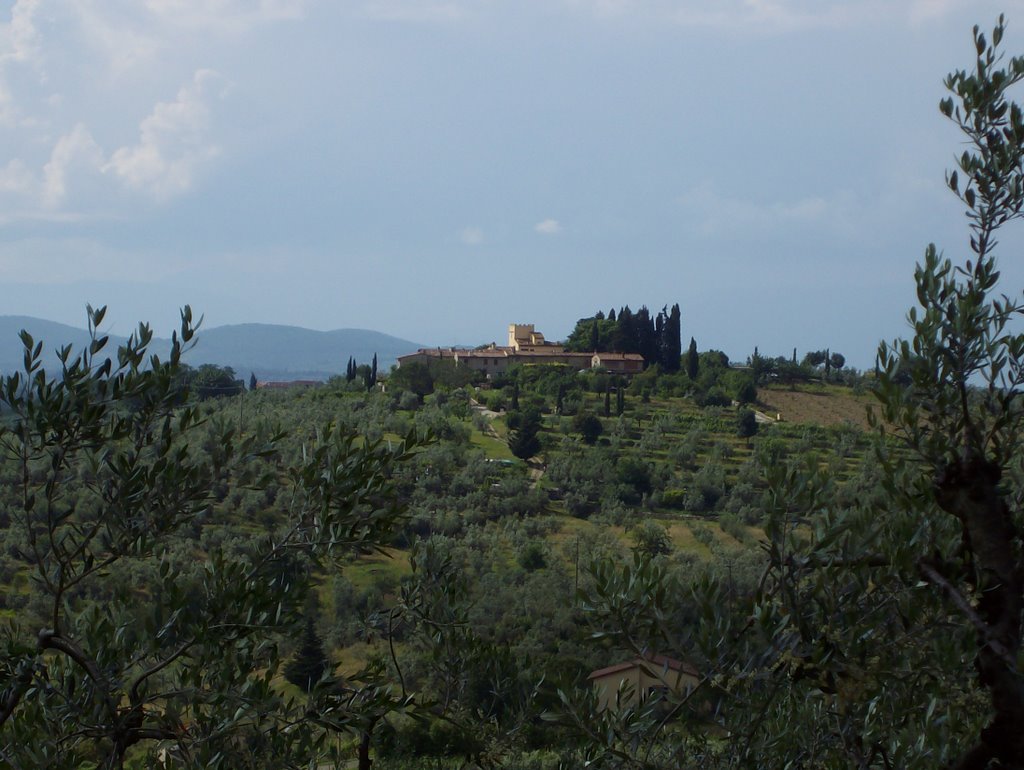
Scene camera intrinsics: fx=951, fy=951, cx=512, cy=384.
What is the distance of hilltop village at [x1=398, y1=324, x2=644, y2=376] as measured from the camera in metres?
61.5

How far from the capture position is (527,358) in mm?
64938

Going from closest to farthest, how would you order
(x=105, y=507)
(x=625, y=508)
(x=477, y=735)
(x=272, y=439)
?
(x=105, y=507) < (x=272, y=439) < (x=477, y=735) < (x=625, y=508)

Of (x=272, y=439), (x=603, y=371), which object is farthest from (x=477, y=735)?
(x=603, y=371)

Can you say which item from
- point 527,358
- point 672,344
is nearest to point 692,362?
point 672,344

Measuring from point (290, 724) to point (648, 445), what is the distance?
1784 inches

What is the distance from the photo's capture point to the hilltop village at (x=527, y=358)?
202 ft

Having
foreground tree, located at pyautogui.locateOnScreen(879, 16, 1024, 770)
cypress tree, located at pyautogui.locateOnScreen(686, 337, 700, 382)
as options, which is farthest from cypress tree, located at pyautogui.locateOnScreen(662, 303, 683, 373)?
foreground tree, located at pyautogui.locateOnScreen(879, 16, 1024, 770)

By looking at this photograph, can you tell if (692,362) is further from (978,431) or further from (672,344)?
(978,431)

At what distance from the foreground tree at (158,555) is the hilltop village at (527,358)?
57659 millimetres

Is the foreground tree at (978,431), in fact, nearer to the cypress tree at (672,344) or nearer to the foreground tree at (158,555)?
the foreground tree at (158,555)

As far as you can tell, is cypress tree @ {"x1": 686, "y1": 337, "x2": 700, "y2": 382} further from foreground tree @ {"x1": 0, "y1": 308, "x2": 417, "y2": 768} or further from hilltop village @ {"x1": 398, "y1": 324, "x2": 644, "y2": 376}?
foreground tree @ {"x1": 0, "y1": 308, "x2": 417, "y2": 768}

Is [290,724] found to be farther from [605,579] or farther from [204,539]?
[204,539]

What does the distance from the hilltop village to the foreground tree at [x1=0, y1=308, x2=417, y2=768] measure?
5766cm

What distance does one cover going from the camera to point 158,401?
3.65 meters
